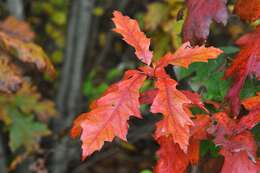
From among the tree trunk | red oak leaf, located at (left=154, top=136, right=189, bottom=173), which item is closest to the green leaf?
red oak leaf, located at (left=154, top=136, right=189, bottom=173)

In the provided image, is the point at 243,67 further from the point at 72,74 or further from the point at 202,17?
the point at 72,74

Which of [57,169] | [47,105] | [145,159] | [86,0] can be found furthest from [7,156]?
[145,159]

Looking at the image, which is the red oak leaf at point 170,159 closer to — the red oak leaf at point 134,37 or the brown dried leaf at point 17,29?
the red oak leaf at point 134,37

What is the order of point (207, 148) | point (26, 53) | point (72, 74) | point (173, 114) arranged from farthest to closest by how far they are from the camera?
point (72, 74)
point (26, 53)
point (207, 148)
point (173, 114)

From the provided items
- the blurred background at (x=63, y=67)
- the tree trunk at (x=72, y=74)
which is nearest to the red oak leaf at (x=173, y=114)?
the blurred background at (x=63, y=67)

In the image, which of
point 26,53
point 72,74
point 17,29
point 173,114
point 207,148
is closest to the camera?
point 173,114

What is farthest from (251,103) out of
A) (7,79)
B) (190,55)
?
(7,79)

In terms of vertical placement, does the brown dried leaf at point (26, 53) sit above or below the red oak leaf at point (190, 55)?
below

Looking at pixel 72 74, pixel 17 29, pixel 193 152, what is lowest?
pixel 72 74
